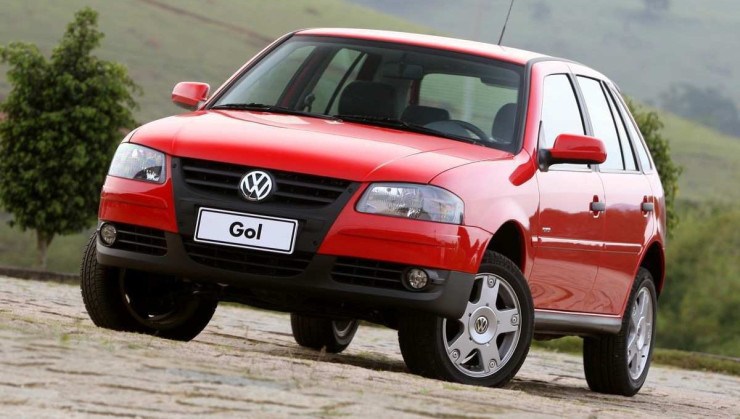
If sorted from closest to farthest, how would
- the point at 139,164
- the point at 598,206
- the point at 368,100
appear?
the point at 139,164 < the point at 368,100 < the point at 598,206

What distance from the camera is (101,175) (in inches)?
1384

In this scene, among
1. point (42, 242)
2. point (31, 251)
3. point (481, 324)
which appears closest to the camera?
point (481, 324)

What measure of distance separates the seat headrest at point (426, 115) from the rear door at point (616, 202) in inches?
54.9

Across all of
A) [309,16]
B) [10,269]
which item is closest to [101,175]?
[10,269]

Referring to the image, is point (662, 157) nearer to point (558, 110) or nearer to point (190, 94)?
point (558, 110)

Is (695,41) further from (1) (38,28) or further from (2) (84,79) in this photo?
(2) (84,79)

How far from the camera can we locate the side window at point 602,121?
958cm

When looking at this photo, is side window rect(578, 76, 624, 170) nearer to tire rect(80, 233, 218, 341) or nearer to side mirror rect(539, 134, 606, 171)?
side mirror rect(539, 134, 606, 171)

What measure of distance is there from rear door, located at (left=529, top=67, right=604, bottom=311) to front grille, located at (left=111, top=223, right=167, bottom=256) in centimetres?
197

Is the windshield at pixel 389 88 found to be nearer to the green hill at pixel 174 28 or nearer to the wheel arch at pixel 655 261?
the wheel arch at pixel 655 261

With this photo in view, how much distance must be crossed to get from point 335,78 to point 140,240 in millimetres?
1817

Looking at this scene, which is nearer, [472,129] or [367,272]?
[367,272]

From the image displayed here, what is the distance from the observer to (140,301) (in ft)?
27.5

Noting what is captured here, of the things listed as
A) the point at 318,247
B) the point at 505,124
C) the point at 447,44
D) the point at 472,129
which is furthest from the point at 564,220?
the point at 318,247
